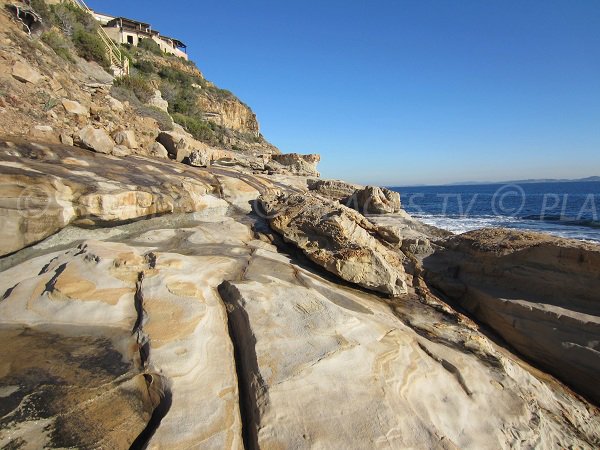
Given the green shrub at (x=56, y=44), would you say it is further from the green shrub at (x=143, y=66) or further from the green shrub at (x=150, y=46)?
the green shrub at (x=150, y=46)

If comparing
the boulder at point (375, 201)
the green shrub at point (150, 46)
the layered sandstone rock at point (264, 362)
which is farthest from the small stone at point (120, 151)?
the green shrub at point (150, 46)


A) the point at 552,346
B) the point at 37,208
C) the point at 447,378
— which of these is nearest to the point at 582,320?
the point at 552,346

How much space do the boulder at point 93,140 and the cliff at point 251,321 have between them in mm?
41

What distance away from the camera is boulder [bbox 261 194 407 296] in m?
5.49

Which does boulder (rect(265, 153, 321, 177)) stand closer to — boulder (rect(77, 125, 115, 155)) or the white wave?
the white wave

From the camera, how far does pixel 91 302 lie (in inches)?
145

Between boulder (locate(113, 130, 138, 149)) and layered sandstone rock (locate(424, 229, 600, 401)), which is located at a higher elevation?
boulder (locate(113, 130, 138, 149))

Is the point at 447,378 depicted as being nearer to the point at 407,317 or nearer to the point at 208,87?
the point at 407,317

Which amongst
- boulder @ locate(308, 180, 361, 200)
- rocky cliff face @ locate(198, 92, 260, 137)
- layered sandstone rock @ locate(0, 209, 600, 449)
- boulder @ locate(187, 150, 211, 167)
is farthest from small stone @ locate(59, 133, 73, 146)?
rocky cliff face @ locate(198, 92, 260, 137)

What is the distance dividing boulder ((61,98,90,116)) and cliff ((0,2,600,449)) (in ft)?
3.71

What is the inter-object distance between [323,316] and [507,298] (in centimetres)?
386

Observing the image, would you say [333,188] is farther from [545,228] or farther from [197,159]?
[545,228]

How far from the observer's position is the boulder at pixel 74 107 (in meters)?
9.66

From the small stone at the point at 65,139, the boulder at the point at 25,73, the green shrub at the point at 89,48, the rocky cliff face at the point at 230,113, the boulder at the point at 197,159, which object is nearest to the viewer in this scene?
the small stone at the point at 65,139
